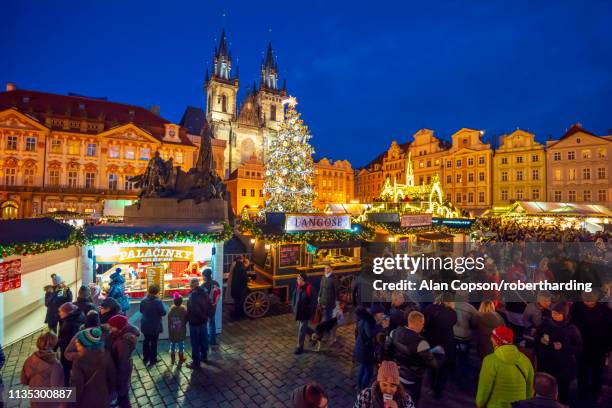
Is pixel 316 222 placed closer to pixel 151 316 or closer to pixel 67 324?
pixel 151 316

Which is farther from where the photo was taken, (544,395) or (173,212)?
(173,212)

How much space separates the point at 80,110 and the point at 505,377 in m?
48.4

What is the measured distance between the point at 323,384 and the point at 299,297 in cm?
189

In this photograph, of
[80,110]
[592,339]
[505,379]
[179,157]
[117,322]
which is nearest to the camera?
[505,379]

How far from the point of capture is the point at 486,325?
5.51 m

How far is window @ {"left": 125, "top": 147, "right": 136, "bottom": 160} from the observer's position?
38469 mm

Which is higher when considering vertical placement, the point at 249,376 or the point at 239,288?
the point at 239,288

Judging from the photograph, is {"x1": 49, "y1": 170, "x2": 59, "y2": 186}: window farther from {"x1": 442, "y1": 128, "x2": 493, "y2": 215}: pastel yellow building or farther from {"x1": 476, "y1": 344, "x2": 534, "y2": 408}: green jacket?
{"x1": 442, "y1": 128, "x2": 493, "y2": 215}: pastel yellow building

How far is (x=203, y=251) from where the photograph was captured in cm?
823

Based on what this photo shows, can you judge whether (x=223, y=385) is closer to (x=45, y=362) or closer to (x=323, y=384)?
(x=323, y=384)

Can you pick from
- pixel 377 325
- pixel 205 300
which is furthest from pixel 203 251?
pixel 377 325

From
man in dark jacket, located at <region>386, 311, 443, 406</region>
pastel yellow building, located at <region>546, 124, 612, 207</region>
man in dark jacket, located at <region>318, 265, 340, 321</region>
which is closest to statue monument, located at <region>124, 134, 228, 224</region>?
man in dark jacket, located at <region>318, 265, 340, 321</region>

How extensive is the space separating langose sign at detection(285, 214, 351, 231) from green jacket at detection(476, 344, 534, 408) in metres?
6.99

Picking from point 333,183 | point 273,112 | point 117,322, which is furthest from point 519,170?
point 117,322
